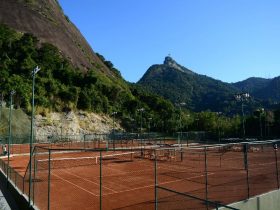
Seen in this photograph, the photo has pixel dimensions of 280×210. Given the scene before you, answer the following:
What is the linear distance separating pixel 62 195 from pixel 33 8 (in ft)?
426

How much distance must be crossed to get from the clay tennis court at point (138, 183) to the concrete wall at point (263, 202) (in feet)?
2.62

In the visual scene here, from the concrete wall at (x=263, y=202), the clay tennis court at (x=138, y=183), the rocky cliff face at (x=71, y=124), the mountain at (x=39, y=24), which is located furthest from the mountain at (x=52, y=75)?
the concrete wall at (x=263, y=202)

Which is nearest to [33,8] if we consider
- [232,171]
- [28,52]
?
[28,52]

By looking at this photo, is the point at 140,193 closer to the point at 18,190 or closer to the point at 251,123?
the point at 18,190

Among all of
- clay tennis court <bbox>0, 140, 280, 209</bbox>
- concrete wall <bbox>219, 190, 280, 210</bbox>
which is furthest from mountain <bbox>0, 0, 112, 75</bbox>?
concrete wall <bbox>219, 190, 280, 210</bbox>

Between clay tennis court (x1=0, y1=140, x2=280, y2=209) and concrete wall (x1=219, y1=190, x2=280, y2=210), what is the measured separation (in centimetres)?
80

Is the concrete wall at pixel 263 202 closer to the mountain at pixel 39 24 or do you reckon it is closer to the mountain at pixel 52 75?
the mountain at pixel 52 75

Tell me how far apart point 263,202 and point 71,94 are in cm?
7936

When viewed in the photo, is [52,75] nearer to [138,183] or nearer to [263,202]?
[138,183]

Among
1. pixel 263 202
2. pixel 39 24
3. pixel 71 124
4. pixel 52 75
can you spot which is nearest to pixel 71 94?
pixel 71 124

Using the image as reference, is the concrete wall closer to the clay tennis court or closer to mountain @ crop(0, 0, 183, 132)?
the clay tennis court

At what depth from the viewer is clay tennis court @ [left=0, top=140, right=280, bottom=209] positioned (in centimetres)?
1977

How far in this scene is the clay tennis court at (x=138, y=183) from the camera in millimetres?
19766

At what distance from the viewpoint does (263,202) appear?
1888 centimetres
